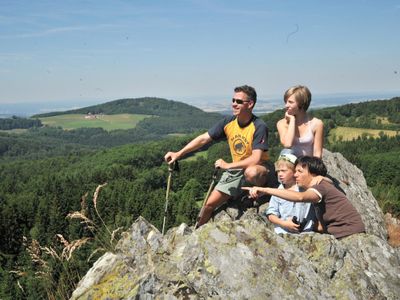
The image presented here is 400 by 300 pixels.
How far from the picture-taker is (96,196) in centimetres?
582

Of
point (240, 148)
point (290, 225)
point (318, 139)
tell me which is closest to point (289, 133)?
point (318, 139)

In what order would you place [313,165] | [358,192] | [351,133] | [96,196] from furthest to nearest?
[351,133], [358,192], [313,165], [96,196]

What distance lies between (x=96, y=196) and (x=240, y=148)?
3004 millimetres

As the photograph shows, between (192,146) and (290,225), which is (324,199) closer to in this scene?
(290,225)

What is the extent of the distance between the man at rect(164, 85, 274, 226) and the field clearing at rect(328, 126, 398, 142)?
14634 centimetres

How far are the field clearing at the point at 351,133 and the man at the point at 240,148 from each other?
14634 centimetres

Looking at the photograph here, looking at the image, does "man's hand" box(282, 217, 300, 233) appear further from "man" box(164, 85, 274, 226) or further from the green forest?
the green forest

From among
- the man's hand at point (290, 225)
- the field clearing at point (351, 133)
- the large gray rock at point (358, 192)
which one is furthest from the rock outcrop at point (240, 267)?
the field clearing at point (351, 133)

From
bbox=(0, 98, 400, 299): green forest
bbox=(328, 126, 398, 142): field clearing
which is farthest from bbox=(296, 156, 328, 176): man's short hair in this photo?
bbox=(328, 126, 398, 142): field clearing

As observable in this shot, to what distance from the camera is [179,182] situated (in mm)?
109875

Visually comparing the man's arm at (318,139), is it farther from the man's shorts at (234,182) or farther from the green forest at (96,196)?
the green forest at (96,196)

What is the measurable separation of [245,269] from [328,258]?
4.25 ft

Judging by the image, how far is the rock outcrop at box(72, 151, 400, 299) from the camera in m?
4.07

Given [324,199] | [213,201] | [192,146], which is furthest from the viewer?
[192,146]
